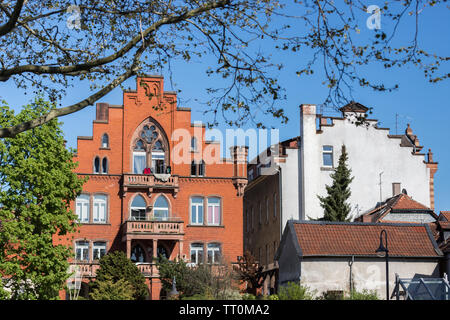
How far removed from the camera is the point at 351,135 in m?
58.8

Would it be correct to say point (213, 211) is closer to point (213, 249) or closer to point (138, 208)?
point (213, 249)

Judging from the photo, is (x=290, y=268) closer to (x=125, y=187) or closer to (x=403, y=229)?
(x=403, y=229)

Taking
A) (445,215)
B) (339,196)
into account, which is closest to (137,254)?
(339,196)

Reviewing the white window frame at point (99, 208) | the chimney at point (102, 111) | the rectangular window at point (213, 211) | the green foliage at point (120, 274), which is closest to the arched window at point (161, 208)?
the rectangular window at point (213, 211)

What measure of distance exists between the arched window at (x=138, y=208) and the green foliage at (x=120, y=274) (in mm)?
6372

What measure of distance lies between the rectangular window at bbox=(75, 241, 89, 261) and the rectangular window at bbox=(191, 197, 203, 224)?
8.40 metres

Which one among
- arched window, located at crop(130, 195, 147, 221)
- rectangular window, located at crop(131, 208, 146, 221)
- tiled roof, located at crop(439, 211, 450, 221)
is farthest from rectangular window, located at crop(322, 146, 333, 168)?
rectangular window, located at crop(131, 208, 146, 221)

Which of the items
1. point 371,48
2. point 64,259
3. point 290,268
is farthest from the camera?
point 64,259

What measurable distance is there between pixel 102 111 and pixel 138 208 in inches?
377

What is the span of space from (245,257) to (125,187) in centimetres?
1050

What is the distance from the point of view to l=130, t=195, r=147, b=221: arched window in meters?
57.2

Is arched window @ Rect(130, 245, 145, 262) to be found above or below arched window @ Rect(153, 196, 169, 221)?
below

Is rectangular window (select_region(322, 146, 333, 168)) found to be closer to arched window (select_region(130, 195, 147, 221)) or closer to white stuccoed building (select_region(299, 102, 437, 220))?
white stuccoed building (select_region(299, 102, 437, 220))
